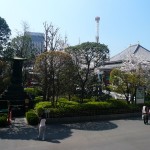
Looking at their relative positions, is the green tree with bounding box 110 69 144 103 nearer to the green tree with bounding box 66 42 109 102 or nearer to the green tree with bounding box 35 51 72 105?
the green tree with bounding box 66 42 109 102

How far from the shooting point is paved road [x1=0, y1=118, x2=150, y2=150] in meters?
15.6

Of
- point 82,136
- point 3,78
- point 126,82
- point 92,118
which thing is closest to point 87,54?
point 126,82

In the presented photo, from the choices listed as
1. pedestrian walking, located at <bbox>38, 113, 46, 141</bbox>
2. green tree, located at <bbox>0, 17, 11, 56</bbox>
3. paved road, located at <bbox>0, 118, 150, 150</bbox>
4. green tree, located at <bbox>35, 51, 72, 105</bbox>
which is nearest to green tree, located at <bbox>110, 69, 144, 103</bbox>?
green tree, located at <bbox>35, 51, 72, 105</bbox>

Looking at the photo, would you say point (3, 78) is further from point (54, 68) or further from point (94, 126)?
point (94, 126)

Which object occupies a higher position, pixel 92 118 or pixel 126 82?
pixel 126 82

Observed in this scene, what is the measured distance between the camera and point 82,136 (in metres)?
18.2

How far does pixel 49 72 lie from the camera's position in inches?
1058

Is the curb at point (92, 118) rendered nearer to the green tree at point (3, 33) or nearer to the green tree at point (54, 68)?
the green tree at point (54, 68)

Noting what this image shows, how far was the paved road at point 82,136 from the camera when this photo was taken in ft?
51.3

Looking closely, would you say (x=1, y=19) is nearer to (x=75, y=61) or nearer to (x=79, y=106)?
(x=75, y=61)

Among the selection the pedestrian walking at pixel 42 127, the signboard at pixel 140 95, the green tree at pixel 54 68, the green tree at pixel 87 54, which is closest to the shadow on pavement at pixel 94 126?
the green tree at pixel 54 68

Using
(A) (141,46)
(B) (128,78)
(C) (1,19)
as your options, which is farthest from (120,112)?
(A) (141,46)

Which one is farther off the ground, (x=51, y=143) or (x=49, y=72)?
(x=49, y=72)

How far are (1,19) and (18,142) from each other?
48.9ft
